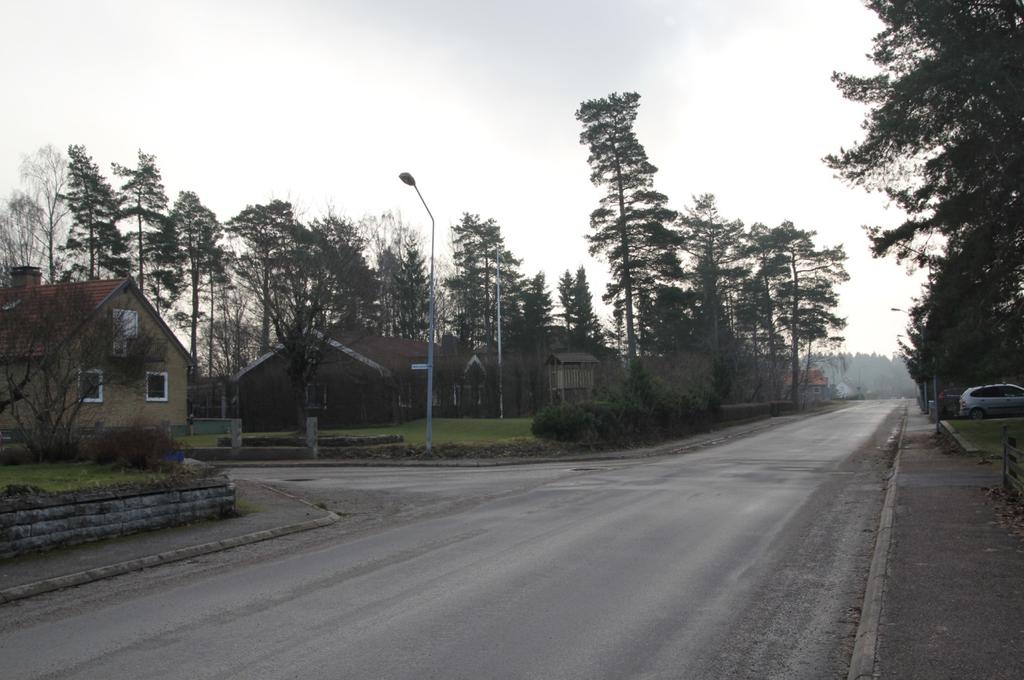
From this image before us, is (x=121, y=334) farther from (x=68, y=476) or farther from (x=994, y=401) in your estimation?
(x=994, y=401)

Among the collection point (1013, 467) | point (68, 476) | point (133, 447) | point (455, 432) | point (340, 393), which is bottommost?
point (1013, 467)

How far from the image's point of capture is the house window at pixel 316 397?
1691 inches

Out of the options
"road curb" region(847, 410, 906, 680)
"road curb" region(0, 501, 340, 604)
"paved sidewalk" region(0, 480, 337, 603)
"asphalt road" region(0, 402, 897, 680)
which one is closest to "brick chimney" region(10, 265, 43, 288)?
"paved sidewalk" region(0, 480, 337, 603)

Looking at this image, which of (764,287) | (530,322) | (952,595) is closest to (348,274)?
(952,595)

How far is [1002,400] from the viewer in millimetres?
41469

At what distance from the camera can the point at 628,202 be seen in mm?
46844

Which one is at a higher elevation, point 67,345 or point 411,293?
point 411,293

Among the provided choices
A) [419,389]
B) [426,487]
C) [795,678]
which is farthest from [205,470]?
[419,389]

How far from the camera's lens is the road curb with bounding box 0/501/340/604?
8.39 m

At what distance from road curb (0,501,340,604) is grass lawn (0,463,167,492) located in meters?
1.97

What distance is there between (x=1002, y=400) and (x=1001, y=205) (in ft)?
90.2

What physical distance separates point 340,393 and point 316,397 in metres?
2.10

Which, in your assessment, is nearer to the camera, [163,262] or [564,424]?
[564,424]

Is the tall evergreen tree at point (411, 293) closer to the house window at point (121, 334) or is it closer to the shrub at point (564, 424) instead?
the shrub at point (564, 424)
